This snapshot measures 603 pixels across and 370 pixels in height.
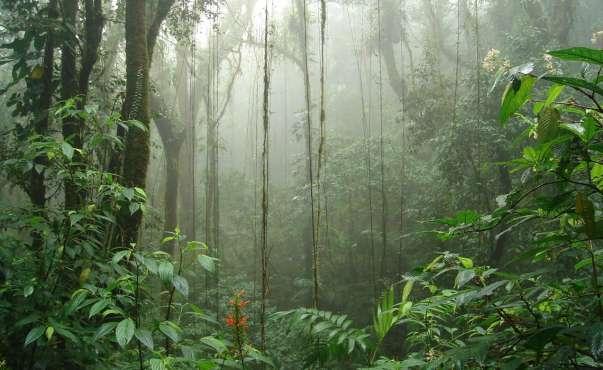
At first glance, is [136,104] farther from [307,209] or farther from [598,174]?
[307,209]

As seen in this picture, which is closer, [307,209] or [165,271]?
[165,271]

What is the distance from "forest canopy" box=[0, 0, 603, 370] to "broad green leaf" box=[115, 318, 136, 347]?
0.01 m

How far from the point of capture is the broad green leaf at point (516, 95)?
2.27 feet

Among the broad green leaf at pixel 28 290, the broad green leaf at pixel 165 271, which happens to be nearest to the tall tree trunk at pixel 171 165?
the broad green leaf at pixel 28 290

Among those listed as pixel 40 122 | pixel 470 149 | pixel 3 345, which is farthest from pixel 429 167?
pixel 3 345

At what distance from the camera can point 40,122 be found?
2221mm

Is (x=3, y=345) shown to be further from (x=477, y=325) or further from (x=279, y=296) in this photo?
(x=279, y=296)

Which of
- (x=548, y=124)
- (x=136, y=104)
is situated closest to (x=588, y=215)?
(x=548, y=124)

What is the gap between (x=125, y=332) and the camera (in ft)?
3.08

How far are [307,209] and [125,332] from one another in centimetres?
698

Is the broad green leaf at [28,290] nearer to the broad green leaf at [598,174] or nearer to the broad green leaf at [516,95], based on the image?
the broad green leaf at [516,95]

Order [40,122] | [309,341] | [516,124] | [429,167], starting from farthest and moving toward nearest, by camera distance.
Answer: [429,167]
[516,124]
[40,122]
[309,341]

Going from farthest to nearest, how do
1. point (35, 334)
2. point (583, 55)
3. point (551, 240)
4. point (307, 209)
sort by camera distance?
point (307, 209) → point (35, 334) → point (551, 240) → point (583, 55)

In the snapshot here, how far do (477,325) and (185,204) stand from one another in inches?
283
